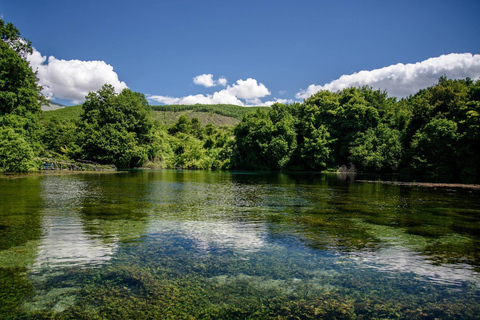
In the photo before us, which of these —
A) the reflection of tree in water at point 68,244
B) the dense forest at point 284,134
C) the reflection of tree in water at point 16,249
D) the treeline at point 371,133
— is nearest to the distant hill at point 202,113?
the dense forest at point 284,134

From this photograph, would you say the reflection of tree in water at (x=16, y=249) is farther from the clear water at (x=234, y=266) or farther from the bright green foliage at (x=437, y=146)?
the bright green foliage at (x=437, y=146)

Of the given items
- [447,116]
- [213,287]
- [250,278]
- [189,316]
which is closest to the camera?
[189,316]

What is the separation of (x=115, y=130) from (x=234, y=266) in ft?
190

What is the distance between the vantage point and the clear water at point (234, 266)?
4414 millimetres

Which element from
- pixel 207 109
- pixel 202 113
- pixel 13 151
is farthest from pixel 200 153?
pixel 207 109

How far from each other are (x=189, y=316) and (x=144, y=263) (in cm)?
238

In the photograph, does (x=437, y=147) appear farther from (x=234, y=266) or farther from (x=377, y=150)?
(x=234, y=266)

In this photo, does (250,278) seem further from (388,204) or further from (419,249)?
(388,204)

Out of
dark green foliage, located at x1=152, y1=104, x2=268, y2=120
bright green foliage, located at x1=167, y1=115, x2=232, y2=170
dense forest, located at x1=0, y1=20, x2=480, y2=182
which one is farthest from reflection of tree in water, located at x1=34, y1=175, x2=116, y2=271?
dark green foliage, located at x1=152, y1=104, x2=268, y2=120

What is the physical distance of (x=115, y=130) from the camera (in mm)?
58062

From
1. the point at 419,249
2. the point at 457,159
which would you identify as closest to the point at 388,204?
the point at 419,249

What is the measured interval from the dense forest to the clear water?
31.4 metres

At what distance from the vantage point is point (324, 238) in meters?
8.50

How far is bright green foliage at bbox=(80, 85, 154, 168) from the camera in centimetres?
5781
